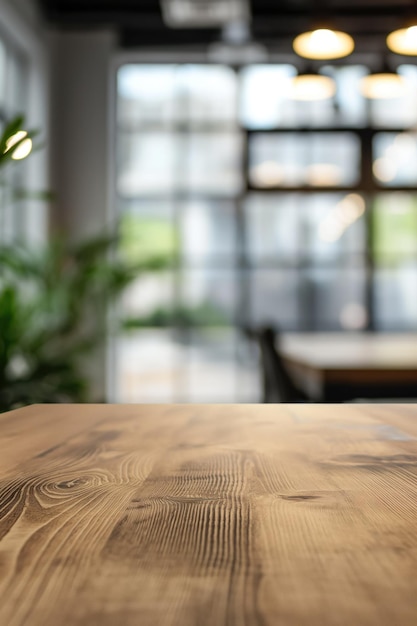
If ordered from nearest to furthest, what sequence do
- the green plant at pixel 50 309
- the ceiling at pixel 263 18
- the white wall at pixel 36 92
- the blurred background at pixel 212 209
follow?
the green plant at pixel 50 309 < the white wall at pixel 36 92 < the ceiling at pixel 263 18 < the blurred background at pixel 212 209

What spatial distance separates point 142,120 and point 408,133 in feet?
9.55

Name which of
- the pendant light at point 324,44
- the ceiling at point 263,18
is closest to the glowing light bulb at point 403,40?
the pendant light at point 324,44

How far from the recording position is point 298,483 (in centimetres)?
71

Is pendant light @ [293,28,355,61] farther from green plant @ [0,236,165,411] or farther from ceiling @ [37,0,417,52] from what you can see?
ceiling @ [37,0,417,52]

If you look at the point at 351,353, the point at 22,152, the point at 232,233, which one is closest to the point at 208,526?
the point at 22,152

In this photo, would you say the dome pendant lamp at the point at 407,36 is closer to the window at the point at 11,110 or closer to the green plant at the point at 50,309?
the green plant at the point at 50,309

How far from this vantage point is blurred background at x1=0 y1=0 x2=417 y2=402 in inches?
248

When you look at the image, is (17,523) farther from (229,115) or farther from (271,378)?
(229,115)

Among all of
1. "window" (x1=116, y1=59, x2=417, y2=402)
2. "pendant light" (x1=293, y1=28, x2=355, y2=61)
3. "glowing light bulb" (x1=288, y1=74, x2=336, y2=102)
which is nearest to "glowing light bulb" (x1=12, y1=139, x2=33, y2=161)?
"pendant light" (x1=293, y1=28, x2=355, y2=61)

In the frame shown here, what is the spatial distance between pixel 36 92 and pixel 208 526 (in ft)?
19.3

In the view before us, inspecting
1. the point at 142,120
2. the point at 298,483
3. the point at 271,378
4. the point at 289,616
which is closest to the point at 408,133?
the point at 271,378

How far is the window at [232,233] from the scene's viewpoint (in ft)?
21.2

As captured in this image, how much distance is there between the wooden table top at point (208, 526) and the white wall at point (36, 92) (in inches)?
200

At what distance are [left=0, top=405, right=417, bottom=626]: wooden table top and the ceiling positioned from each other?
5491 millimetres
